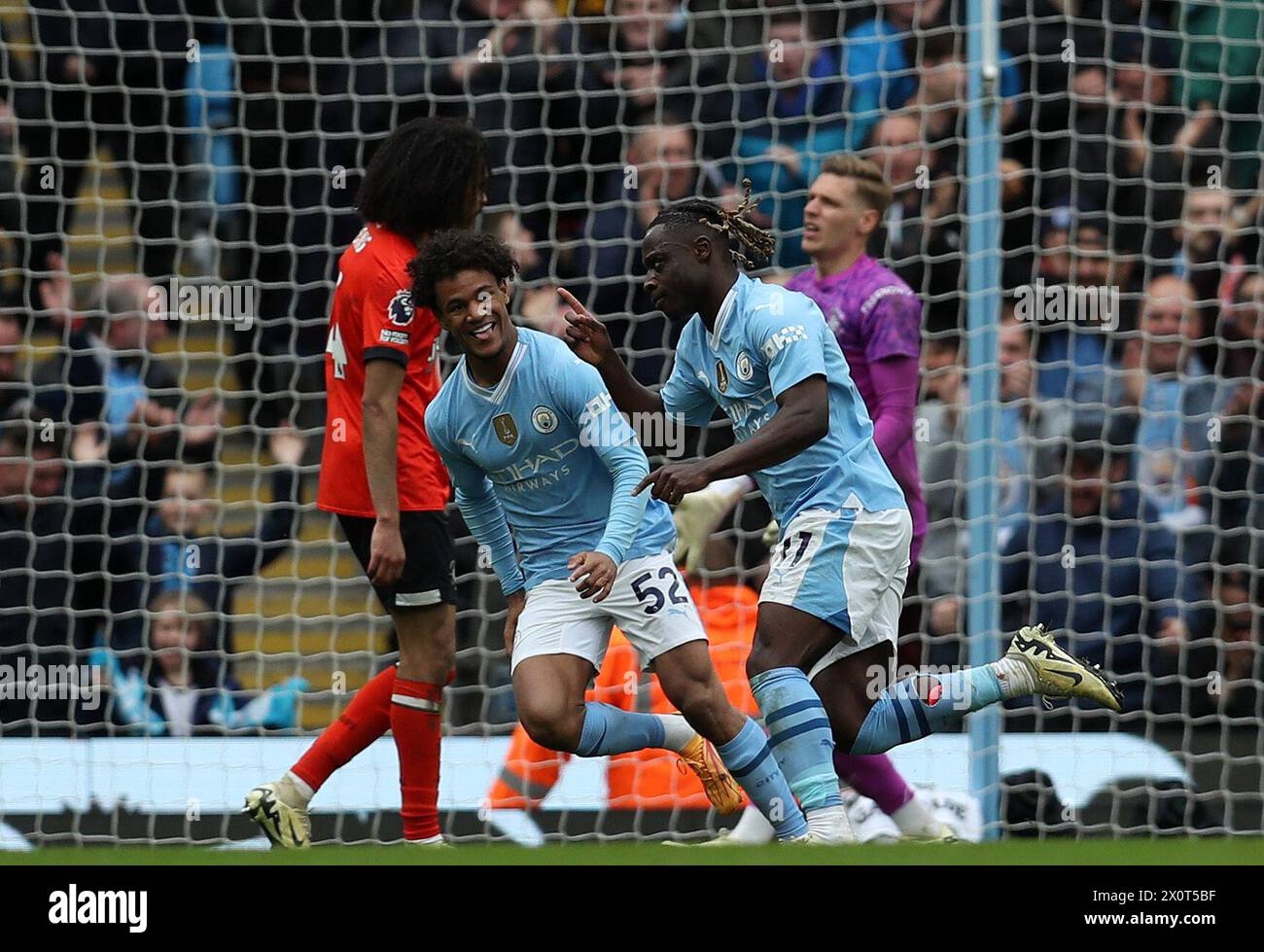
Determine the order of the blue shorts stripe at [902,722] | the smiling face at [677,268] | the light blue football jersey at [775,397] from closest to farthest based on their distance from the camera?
the light blue football jersey at [775,397], the smiling face at [677,268], the blue shorts stripe at [902,722]

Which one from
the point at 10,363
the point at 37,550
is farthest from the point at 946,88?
the point at 37,550

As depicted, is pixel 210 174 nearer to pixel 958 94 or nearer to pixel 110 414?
pixel 110 414

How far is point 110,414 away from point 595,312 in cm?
185

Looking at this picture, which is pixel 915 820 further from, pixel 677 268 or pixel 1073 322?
pixel 1073 322

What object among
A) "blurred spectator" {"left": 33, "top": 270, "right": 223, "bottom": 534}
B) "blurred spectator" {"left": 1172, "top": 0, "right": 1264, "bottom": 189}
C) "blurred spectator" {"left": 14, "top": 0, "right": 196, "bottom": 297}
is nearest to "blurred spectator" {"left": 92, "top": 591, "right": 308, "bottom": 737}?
"blurred spectator" {"left": 33, "top": 270, "right": 223, "bottom": 534}

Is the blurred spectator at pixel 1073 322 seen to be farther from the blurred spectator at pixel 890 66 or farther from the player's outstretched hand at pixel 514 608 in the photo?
the player's outstretched hand at pixel 514 608

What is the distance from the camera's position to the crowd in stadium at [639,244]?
263 inches

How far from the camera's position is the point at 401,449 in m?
5.05

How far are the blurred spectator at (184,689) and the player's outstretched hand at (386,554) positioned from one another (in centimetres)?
190

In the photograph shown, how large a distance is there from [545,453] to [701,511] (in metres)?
1.10

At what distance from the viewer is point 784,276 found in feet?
23.2

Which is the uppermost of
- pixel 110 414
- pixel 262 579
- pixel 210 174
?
pixel 210 174

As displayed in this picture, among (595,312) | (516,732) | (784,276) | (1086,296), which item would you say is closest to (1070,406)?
(1086,296)

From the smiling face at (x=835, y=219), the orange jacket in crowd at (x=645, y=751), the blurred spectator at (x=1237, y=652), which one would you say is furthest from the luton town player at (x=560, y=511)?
the blurred spectator at (x=1237, y=652)
